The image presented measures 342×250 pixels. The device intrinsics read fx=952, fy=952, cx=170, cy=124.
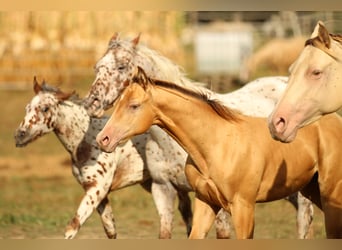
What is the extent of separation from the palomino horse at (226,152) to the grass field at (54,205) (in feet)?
7.49

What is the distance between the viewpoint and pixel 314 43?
13.1ft

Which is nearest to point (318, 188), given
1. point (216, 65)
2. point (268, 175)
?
point (268, 175)

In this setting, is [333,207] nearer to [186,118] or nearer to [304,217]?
[186,118]

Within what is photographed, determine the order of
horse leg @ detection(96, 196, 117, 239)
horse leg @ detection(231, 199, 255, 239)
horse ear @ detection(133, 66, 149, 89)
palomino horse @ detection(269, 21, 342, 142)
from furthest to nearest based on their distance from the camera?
1. horse leg @ detection(96, 196, 117, 239)
2. horse ear @ detection(133, 66, 149, 89)
3. horse leg @ detection(231, 199, 255, 239)
4. palomino horse @ detection(269, 21, 342, 142)

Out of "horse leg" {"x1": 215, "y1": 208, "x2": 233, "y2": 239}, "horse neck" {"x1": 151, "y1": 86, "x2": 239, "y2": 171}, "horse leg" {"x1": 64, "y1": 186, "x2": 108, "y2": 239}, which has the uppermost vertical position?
"horse neck" {"x1": 151, "y1": 86, "x2": 239, "y2": 171}

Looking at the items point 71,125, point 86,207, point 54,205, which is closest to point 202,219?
point 86,207

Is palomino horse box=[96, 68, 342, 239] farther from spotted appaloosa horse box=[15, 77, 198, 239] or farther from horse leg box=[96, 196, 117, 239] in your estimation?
horse leg box=[96, 196, 117, 239]

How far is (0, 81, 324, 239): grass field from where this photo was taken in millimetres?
7879

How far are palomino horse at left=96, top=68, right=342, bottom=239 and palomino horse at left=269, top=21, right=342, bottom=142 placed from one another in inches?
29.3

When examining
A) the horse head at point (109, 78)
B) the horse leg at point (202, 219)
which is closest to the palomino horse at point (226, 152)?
the horse leg at point (202, 219)

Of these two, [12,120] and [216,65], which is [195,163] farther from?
[216,65]

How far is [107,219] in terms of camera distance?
652 cm

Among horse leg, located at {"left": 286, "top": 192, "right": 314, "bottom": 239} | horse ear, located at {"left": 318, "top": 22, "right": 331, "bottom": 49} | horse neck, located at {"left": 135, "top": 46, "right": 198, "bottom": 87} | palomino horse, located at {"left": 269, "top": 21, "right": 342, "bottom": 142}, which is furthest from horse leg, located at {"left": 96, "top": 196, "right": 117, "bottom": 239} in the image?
horse ear, located at {"left": 318, "top": 22, "right": 331, "bottom": 49}

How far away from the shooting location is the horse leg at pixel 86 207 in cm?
594
